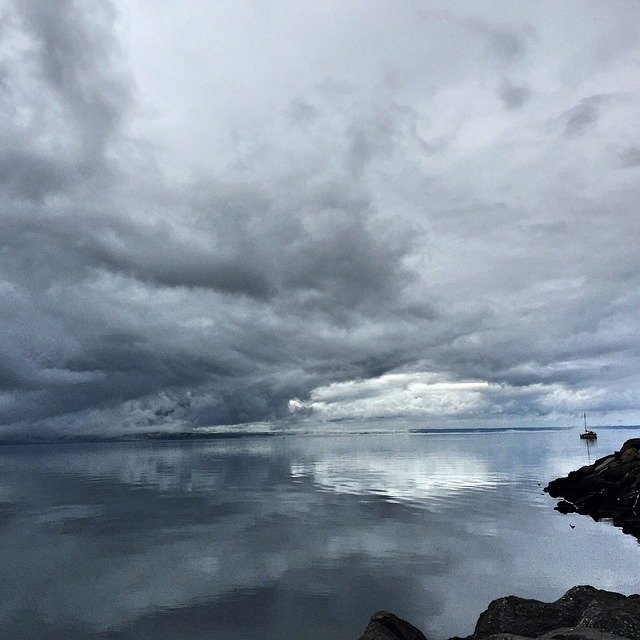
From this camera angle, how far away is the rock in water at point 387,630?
14586 millimetres

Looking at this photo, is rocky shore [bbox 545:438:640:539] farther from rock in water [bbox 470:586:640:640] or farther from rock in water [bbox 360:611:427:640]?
rock in water [bbox 360:611:427:640]

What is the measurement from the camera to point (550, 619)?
49.1 feet

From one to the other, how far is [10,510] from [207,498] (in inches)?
813

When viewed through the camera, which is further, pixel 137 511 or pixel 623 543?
pixel 137 511

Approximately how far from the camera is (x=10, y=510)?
173 ft

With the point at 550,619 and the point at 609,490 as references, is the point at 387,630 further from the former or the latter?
the point at 609,490

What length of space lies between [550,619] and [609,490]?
140ft

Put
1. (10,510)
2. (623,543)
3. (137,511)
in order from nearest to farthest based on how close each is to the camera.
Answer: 1. (623,543)
2. (137,511)
3. (10,510)

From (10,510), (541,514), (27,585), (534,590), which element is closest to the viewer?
(534,590)

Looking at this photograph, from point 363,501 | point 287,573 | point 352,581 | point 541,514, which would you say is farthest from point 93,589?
point 541,514

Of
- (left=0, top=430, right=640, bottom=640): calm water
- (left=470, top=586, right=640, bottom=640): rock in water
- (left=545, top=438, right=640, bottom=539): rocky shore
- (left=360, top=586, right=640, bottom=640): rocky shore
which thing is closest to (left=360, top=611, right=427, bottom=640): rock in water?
(left=360, top=586, right=640, bottom=640): rocky shore

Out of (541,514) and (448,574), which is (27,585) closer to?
(448,574)

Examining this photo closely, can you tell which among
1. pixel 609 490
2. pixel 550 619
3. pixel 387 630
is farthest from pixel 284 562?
pixel 609 490

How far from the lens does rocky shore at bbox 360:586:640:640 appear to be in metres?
12.1
